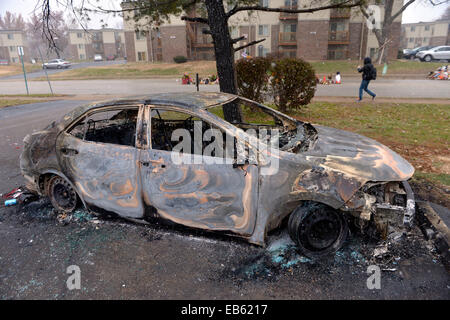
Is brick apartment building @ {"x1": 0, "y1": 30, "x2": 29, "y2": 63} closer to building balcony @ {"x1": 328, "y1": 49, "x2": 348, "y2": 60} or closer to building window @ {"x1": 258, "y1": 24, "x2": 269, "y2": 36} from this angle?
building window @ {"x1": 258, "y1": 24, "x2": 269, "y2": 36}

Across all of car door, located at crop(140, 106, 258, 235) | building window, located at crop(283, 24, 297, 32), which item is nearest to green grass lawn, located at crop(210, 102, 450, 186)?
car door, located at crop(140, 106, 258, 235)

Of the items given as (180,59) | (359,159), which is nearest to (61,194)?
(359,159)

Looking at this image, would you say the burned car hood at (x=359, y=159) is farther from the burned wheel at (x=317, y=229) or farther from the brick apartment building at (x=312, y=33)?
the brick apartment building at (x=312, y=33)

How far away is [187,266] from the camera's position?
3.07 meters

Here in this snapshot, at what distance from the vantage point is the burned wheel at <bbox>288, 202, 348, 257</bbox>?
9.83ft

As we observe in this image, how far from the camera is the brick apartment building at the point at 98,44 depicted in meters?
78.1

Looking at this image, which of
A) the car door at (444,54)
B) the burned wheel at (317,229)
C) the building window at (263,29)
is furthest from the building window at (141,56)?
the burned wheel at (317,229)

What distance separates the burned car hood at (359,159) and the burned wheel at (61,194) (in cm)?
298

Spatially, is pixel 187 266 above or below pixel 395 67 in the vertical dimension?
below

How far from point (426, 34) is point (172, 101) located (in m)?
91.8

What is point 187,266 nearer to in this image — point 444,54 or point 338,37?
point 444,54
